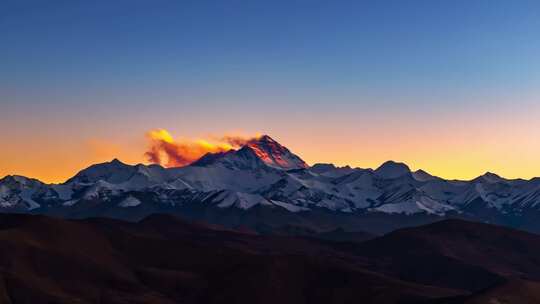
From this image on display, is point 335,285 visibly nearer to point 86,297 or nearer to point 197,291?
point 197,291

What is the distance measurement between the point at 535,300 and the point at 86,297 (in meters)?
92.5

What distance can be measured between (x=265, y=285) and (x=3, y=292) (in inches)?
2343

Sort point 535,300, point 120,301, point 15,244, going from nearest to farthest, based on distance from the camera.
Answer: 1. point 535,300
2. point 120,301
3. point 15,244

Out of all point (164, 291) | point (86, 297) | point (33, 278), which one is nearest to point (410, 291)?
point (164, 291)

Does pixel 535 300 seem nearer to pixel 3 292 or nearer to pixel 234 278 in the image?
pixel 234 278

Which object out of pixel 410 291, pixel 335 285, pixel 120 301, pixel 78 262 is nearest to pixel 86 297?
pixel 120 301

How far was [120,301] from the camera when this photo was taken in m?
175

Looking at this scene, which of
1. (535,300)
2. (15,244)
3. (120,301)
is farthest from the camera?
(15,244)

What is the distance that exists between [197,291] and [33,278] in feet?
128

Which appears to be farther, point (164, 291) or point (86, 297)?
point (164, 291)

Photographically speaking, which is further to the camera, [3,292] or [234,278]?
[234,278]

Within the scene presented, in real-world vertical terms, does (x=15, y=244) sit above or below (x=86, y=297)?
above

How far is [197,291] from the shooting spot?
196 metres

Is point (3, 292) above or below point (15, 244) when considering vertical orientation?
below
